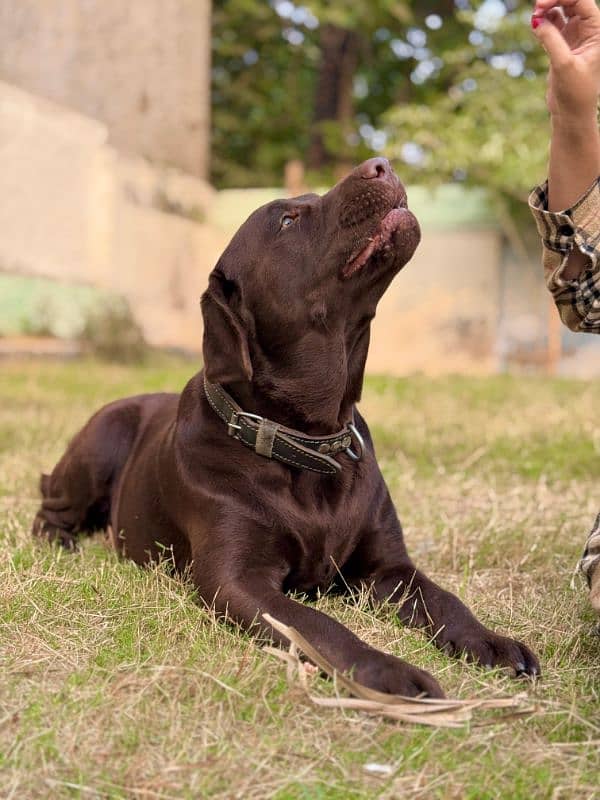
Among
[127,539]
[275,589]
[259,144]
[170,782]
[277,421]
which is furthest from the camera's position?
[259,144]

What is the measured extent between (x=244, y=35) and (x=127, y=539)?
15.3 meters

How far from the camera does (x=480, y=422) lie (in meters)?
6.30

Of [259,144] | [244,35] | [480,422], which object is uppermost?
[244,35]

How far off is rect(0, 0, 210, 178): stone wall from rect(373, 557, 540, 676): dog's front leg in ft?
29.9

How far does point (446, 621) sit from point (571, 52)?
4.44ft

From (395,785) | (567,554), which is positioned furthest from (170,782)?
(567,554)

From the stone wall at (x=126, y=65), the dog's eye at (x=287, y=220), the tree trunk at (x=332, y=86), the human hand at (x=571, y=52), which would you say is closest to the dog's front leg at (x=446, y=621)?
the dog's eye at (x=287, y=220)

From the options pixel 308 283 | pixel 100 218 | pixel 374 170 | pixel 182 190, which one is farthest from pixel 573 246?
pixel 182 190

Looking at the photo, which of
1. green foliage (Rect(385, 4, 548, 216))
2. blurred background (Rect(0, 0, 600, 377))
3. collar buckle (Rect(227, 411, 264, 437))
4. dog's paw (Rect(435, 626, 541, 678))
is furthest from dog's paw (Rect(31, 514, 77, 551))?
green foliage (Rect(385, 4, 548, 216))

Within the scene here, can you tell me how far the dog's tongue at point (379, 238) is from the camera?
261 centimetres

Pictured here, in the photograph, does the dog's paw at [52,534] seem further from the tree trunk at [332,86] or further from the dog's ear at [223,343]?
the tree trunk at [332,86]

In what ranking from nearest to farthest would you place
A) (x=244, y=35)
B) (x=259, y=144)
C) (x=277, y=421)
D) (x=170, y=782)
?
(x=170, y=782) → (x=277, y=421) → (x=244, y=35) → (x=259, y=144)

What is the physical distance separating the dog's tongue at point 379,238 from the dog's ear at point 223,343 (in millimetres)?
339

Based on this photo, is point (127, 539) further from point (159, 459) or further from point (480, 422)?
point (480, 422)
